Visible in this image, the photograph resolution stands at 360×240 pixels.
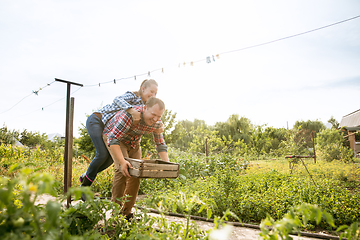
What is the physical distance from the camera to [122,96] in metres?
2.61

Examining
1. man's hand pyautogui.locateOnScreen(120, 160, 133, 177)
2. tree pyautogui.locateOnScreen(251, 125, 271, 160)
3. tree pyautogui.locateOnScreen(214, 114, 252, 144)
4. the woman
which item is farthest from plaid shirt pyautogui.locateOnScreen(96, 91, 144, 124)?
tree pyautogui.locateOnScreen(214, 114, 252, 144)

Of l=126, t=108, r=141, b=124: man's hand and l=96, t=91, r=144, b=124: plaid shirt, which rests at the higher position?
l=96, t=91, r=144, b=124: plaid shirt

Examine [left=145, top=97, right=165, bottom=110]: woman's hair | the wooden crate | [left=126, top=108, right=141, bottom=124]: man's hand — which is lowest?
the wooden crate

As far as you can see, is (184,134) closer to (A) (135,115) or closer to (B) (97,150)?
(B) (97,150)

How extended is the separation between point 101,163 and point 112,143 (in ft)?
1.94

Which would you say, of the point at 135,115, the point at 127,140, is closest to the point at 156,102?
the point at 135,115

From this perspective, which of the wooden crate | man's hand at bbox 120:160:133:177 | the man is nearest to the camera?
the wooden crate

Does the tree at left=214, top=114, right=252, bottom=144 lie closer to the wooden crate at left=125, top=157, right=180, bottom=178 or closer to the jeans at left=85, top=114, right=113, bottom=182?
the jeans at left=85, top=114, right=113, bottom=182

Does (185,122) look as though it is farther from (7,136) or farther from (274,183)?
(274,183)

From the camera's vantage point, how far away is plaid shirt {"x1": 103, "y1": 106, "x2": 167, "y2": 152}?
209cm

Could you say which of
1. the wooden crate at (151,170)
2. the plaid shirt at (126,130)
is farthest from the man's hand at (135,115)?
the wooden crate at (151,170)

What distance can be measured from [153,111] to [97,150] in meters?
0.90

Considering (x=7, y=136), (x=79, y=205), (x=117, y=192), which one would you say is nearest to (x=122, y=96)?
(x=117, y=192)

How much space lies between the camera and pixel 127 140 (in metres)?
2.36
